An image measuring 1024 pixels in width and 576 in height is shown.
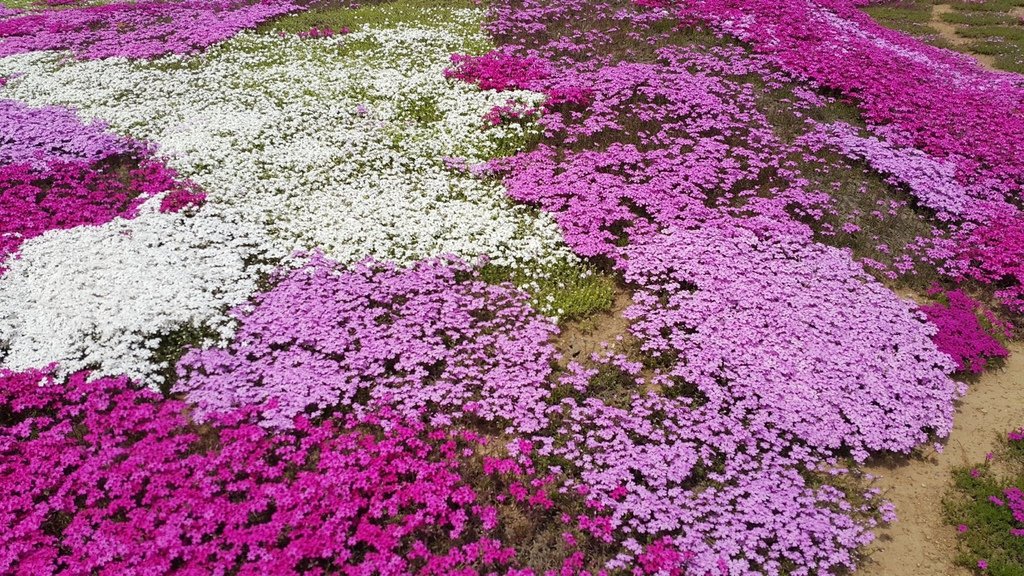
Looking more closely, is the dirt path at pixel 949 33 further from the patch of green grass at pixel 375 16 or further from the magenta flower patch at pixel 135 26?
the magenta flower patch at pixel 135 26

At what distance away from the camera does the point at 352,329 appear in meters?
10.8

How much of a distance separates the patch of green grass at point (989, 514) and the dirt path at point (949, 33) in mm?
24505

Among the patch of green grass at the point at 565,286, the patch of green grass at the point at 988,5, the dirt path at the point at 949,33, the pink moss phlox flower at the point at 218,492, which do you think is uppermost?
the patch of green grass at the point at 988,5

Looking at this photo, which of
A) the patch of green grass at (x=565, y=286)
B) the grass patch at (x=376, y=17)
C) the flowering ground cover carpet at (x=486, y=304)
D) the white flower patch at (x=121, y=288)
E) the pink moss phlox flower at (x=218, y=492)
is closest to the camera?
the pink moss phlox flower at (x=218, y=492)

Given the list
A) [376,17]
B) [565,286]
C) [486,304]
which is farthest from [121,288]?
[376,17]

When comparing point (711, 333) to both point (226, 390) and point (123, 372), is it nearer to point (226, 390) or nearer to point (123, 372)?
point (226, 390)

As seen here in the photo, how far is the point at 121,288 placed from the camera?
433 inches

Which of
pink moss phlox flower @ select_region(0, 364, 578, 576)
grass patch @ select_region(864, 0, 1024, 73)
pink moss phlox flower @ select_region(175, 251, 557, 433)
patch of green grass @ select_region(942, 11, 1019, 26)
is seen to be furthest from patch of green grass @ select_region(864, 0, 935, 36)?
pink moss phlox flower @ select_region(0, 364, 578, 576)

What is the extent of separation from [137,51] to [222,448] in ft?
66.5

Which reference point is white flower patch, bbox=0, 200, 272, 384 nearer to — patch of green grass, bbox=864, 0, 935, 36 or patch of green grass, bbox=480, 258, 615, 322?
patch of green grass, bbox=480, 258, 615, 322

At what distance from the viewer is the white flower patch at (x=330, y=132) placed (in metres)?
13.4

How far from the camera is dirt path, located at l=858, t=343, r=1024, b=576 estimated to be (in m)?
8.05

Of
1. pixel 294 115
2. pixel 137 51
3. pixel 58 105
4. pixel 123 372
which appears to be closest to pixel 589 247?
pixel 123 372

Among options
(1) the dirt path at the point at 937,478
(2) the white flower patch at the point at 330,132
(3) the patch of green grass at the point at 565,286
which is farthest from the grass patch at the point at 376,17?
(1) the dirt path at the point at 937,478
